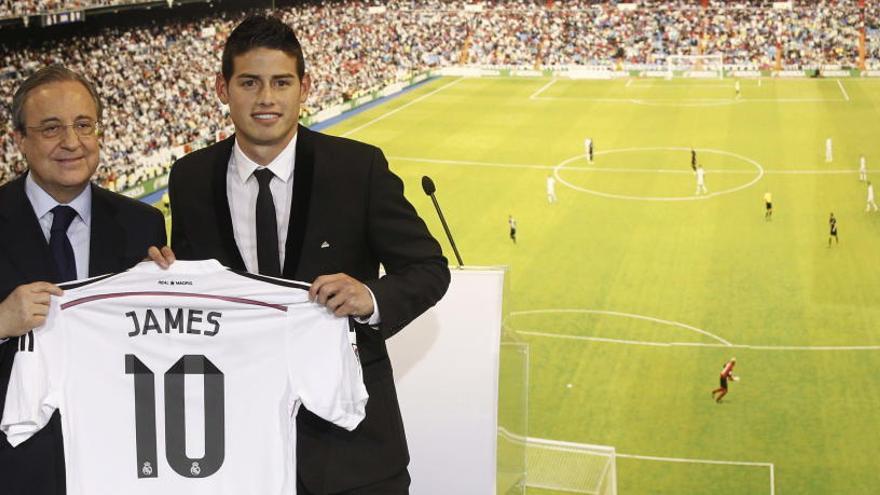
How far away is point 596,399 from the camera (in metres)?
19.3

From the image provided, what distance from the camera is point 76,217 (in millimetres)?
5312

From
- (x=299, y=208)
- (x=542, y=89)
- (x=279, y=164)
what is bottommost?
(x=542, y=89)

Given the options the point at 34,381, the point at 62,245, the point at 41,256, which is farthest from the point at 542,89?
the point at 34,381

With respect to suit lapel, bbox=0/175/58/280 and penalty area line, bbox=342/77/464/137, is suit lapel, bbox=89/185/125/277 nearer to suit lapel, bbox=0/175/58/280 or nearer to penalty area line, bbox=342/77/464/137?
suit lapel, bbox=0/175/58/280

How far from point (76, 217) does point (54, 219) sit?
11cm

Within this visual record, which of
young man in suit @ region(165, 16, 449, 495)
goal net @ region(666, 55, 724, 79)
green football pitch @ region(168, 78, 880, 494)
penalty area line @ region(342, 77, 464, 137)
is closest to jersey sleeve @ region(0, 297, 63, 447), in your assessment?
young man in suit @ region(165, 16, 449, 495)

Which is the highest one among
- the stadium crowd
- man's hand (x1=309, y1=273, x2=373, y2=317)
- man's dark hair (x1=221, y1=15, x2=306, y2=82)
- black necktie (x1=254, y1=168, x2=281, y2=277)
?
man's dark hair (x1=221, y1=15, x2=306, y2=82)

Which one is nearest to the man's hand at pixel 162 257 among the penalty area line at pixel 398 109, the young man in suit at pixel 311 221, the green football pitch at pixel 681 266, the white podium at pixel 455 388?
the young man in suit at pixel 311 221

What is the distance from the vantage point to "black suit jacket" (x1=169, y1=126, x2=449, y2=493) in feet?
15.7

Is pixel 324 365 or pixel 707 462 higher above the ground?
pixel 324 365

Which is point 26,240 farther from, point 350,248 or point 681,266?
point 681,266

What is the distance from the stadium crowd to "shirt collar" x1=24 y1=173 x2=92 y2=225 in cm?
3499

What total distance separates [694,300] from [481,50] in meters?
41.8

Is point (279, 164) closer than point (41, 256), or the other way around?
point (279, 164)
